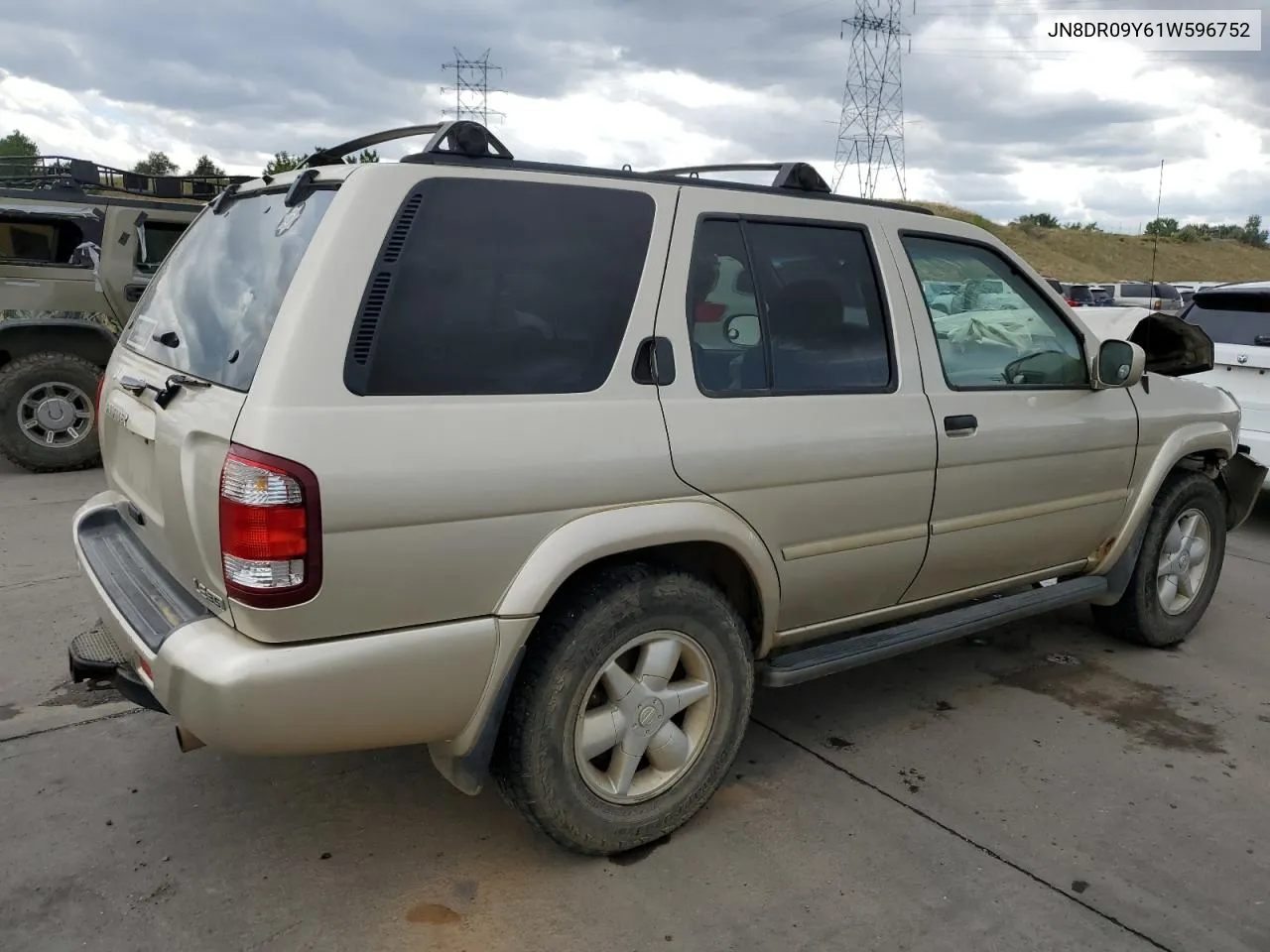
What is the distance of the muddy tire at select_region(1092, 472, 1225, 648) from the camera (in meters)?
4.39

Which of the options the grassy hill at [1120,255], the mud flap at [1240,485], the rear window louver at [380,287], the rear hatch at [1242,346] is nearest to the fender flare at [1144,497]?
the mud flap at [1240,485]

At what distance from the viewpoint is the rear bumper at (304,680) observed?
2.22 m

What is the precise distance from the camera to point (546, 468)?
246 centimetres

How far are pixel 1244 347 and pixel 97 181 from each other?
381 inches

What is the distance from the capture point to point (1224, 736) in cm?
377

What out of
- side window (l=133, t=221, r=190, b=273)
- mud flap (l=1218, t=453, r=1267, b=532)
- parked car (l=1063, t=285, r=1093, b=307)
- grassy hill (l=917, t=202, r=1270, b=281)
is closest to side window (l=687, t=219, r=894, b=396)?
mud flap (l=1218, t=453, r=1267, b=532)

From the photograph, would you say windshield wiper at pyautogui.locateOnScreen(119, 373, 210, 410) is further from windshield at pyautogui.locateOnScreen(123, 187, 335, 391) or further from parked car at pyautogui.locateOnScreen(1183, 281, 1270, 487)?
parked car at pyautogui.locateOnScreen(1183, 281, 1270, 487)

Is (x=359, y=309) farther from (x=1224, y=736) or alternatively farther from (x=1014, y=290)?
(x=1224, y=736)

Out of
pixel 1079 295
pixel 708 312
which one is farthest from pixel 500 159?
pixel 1079 295

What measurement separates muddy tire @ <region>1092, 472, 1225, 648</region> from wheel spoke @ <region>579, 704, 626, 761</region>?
108 inches

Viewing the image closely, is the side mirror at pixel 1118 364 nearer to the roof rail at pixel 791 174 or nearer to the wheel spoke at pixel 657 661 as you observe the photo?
the roof rail at pixel 791 174

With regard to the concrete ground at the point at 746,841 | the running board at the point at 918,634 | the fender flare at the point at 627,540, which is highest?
the fender flare at the point at 627,540

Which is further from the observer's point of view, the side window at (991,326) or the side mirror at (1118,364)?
the side mirror at (1118,364)

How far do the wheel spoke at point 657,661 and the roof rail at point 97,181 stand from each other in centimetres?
775
